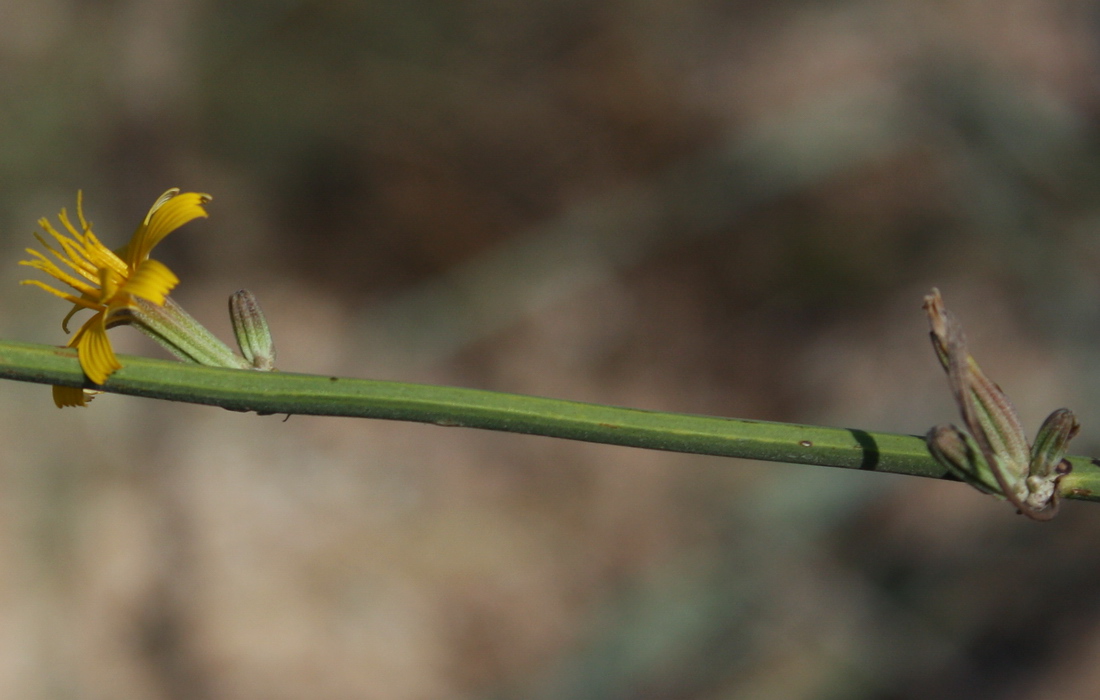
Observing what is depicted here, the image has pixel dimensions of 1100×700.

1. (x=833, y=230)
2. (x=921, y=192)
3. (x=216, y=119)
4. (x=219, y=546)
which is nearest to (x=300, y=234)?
(x=216, y=119)

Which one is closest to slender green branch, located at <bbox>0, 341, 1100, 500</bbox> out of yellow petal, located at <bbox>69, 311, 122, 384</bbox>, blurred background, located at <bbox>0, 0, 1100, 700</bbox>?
yellow petal, located at <bbox>69, 311, 122, 384</bbox>

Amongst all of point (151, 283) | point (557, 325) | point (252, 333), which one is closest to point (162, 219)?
point (151, 283)

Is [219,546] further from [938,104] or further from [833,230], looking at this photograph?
[938,104]

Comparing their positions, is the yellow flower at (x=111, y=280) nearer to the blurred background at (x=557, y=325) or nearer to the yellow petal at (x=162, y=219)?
the yellow petal at (x=162, y=219)

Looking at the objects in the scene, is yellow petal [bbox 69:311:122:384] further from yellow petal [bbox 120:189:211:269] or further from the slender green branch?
yellow petal [bbox 120:189:211:269]

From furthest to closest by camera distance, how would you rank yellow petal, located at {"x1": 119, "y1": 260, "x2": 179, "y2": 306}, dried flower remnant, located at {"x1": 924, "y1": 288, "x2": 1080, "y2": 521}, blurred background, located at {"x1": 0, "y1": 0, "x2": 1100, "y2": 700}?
blurred background, located at {"x1": 0, "y1": 0, "x2": 1100, "y2": 700}, yellow petal, located at {"x1": 119, "y1": 260, "x2": 179, "y2": 306}, dried flower remnant, located at {"x1": 924, "y1": 288, "x2": 1080, "y2": 521}

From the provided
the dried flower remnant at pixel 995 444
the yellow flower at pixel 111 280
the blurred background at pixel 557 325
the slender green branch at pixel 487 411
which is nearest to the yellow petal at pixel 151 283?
the yellow flower at pixel 111 280
